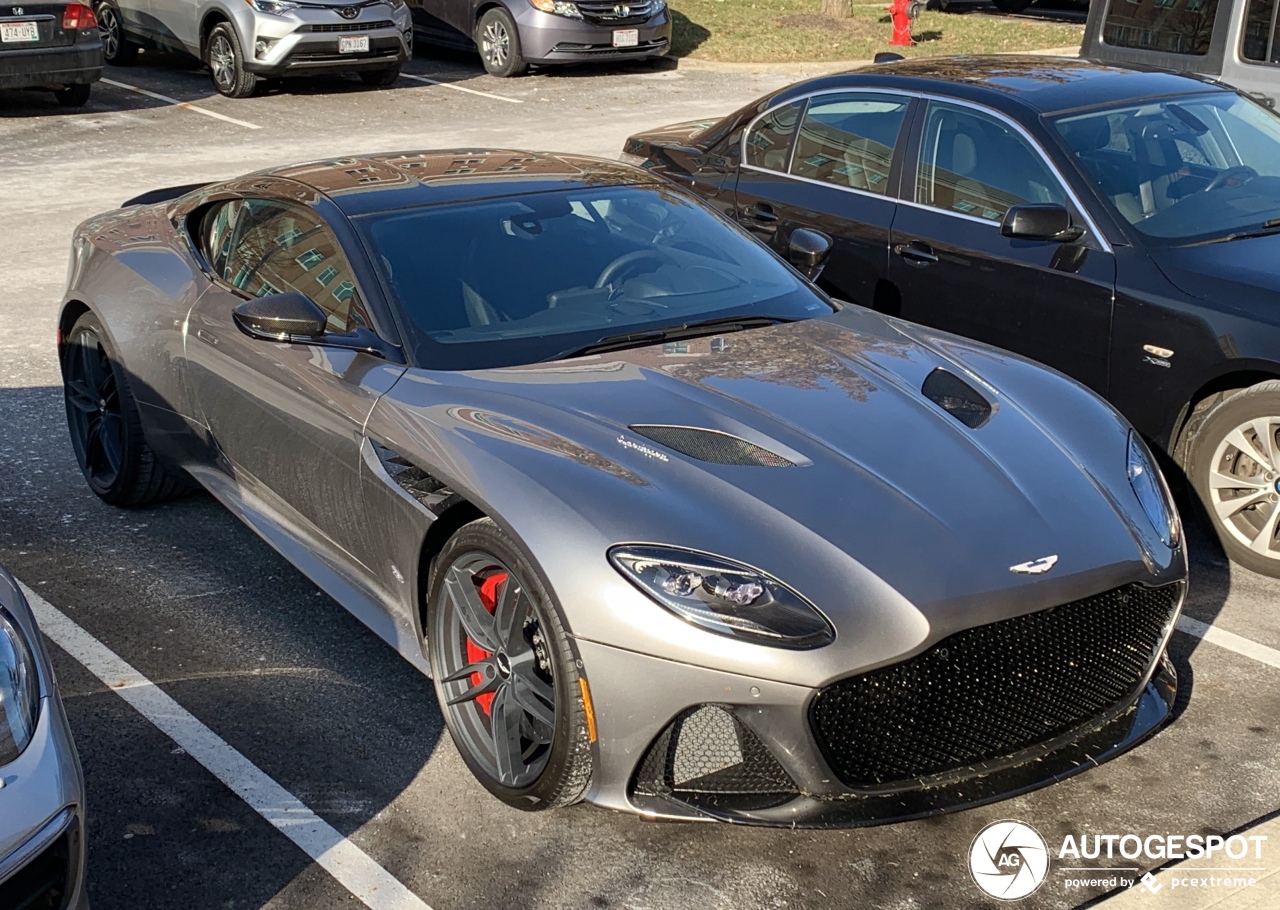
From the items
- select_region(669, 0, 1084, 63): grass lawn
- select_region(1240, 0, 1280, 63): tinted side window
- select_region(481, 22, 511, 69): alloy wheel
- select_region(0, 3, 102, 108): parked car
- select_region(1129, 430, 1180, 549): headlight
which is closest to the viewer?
select_region(1129, 430, 1180, 549): headlight

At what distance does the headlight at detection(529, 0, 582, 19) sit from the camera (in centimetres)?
1731

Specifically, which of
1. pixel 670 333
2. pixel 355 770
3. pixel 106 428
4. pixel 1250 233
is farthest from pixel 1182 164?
pixel 106 428

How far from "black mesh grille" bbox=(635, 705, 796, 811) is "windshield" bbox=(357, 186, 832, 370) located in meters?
1.35

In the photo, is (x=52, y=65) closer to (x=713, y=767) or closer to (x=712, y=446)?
(x=712, y=446)

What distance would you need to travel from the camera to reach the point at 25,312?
28.1 feet

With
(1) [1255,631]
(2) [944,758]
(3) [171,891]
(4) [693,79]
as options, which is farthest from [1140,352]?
(4) [693,79]

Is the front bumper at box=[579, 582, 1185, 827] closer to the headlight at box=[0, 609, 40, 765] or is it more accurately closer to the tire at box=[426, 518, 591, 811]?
the tire at box=[426, 518, 591, 811]

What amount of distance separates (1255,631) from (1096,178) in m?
1.92

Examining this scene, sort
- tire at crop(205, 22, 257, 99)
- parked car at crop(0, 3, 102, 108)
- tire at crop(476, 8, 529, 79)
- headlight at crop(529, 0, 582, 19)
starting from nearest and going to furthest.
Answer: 1. parked car at crop(0, 3, 102, 108)
2. tire at crop(205, 22, 257, 99)
3. headlight at crop(529, 0, 582, 19)
4. tire at crop(476, 8, 529, 79)

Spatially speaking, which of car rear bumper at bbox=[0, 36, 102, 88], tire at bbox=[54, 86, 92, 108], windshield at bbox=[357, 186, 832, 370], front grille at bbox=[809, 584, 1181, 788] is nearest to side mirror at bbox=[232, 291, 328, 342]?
windshield at bbox=[357, 186, 832, 370]

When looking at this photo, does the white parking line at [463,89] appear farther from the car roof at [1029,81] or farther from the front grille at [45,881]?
the front grille at [45,881]

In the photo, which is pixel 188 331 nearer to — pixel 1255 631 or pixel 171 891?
pixel 171 891

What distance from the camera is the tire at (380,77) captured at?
672 inches

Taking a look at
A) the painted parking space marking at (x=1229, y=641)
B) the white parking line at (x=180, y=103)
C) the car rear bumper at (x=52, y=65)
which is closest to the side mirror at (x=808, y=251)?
the painted parking space marking at (x=1229, y=641)
